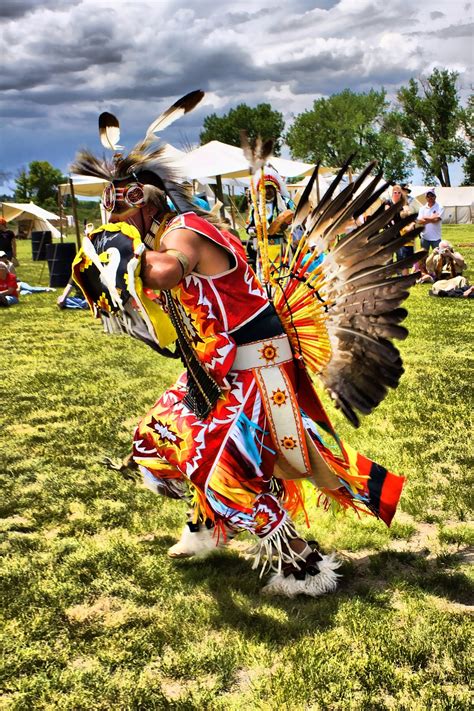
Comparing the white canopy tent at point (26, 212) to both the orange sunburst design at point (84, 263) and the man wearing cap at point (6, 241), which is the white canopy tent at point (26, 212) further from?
the orange sunburst design at point (84, 263)

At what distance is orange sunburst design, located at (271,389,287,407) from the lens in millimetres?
2678

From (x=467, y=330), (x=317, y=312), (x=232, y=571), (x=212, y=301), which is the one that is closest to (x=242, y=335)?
(x=212, y=301)

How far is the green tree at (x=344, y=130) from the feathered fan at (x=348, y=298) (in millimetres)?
65966

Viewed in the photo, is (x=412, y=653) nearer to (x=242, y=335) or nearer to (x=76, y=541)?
(x=242, y=335)

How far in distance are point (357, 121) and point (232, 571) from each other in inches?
A: 2675

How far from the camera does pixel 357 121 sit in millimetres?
65688

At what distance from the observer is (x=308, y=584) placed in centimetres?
281

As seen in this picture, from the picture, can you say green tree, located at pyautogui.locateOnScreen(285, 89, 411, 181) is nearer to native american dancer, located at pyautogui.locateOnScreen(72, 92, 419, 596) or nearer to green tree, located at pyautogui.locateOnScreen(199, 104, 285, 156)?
green tree, located at pyautogui.locateOnScreen(199, 104, 285, 156)

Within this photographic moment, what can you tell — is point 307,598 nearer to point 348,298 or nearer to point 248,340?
point 248,340

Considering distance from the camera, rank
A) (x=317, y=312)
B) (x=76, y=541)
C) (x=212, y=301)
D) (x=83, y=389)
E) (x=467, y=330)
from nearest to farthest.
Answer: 1. (x=212, y=301)
2. (x=317, y=312)
3. (x=76, y=541)
4. (x=83, y=389)
5. (x=467, y=330)

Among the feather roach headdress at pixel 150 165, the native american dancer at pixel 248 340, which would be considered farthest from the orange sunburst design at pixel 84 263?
the feather roach headdress at pixel 150 165

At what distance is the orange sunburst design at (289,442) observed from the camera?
8.85ft

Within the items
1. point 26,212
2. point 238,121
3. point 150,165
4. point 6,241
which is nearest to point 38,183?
point 238,121

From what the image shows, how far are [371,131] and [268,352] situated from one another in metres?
68.5
